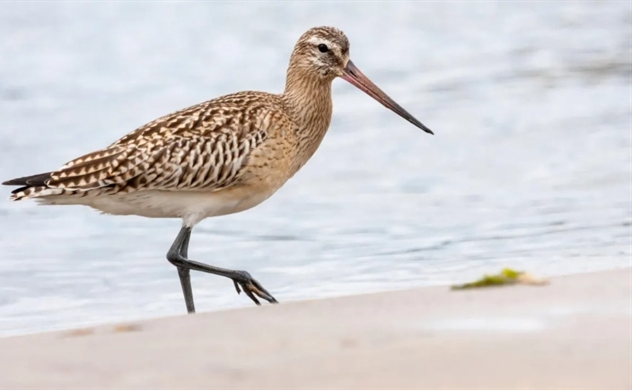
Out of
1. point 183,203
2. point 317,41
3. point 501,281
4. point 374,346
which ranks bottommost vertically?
point 374,346

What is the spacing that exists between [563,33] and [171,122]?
25.9 feet

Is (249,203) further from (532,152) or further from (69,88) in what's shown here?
(69,88)

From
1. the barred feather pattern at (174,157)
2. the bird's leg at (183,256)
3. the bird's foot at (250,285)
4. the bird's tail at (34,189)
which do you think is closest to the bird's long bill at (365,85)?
the barred feather pattern at (174,157)

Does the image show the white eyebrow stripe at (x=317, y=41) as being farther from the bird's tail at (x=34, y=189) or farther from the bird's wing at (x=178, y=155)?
the bird's tail at (x=34, y=189)

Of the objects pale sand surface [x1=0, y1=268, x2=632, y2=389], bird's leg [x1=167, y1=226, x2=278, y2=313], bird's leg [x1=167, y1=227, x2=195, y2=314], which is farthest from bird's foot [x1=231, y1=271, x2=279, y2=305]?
pale sand surface [x1=0, y1=268, x2=632, y2=389]

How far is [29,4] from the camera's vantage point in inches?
616

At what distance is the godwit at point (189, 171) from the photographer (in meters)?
8.36

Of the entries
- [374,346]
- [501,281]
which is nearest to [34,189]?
[501,281]

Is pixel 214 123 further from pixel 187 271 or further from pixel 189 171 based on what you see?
pixel 187 271

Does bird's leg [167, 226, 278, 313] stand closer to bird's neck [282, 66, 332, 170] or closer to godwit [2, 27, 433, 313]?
godwit [2, 27, 433, 313]

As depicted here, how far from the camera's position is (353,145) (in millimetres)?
12305

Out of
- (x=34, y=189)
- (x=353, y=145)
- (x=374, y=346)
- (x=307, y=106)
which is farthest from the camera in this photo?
(x=353, y=145)

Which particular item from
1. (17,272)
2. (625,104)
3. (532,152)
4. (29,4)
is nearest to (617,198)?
(532,152)

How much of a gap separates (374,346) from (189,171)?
305 centimetres
